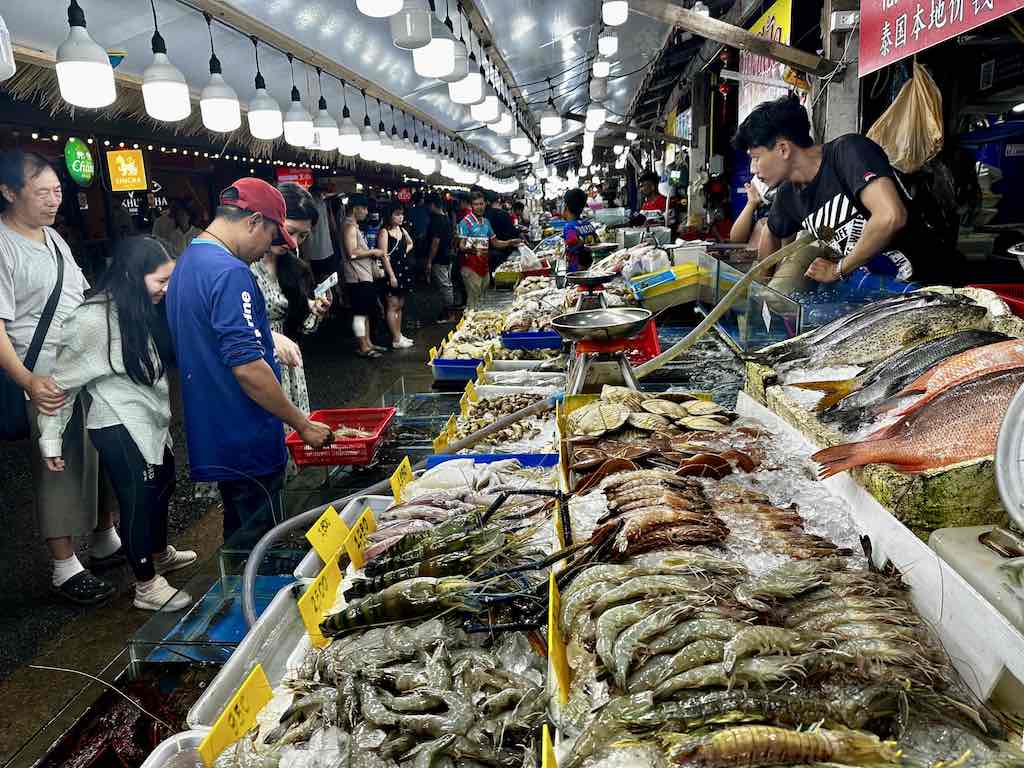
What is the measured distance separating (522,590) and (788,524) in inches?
35.8

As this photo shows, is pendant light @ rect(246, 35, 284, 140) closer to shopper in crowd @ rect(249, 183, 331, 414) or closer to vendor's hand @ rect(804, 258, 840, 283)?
shopper in crowd @ rect(249, 183, 331, 414)

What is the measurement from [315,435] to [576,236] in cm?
808

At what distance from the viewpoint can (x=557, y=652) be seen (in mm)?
1761

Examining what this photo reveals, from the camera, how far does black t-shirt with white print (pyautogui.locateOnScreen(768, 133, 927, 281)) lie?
4.39 meters

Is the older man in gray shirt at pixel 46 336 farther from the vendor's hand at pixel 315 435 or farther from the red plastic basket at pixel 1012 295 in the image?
the red plastic basket at pixel 1012 295

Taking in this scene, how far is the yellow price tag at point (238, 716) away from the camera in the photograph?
1.82 meters

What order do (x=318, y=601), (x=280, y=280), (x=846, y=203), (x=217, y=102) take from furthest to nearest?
(x=280, y=280)
(x=217, y=102)
(x=846, y=203)
(x=318, y=601)

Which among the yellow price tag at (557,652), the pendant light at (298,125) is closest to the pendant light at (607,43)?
the pendant light at (298,125)

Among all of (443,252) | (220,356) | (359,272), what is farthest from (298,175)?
(220,356)

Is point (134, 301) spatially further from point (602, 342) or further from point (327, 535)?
point (602, 342)

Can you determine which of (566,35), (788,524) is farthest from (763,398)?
(566,35)

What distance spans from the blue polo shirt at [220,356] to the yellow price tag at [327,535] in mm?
1388

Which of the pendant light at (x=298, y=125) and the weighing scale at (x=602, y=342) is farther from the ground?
the pendant light at (x=298, y=125)

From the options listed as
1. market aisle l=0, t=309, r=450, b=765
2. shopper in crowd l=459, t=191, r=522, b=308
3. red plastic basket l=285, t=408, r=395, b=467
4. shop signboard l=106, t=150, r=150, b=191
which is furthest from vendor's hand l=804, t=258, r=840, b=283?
shop signboard l=106, t=150, r=150, b=191
